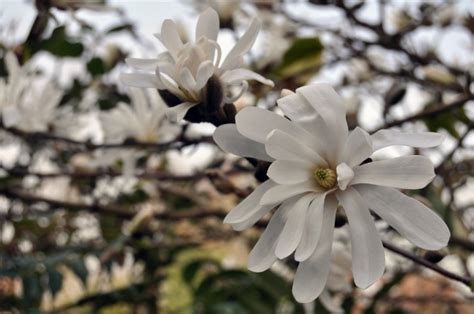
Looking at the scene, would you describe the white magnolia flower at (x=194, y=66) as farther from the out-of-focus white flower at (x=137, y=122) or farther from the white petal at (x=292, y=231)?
the out-of-focus white flower at (x=137, y=122)

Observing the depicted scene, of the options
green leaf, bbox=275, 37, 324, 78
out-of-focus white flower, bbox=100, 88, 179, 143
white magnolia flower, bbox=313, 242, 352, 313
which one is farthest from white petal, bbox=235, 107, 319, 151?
green leaf, bbox=275, 37, 324, 78

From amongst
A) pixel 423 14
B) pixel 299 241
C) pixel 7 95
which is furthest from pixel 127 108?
pixel 423 14

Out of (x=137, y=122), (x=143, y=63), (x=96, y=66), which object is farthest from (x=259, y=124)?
(x=96, y=66)

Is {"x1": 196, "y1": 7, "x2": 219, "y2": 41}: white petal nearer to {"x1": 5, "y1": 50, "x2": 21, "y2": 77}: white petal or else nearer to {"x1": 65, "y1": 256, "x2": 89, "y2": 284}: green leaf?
{"x1": 5, "y1": 50, "x2": 21, "y2": 77}: white petal

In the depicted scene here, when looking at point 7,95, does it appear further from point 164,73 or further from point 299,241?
point 299,241

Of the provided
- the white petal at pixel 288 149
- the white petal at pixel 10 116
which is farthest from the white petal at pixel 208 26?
the white petal at pixel 10 116

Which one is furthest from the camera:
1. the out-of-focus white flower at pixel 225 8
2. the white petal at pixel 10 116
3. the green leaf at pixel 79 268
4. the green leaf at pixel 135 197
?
the green leaf at pixel 135 197

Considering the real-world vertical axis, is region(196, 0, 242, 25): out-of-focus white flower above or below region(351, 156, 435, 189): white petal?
below
